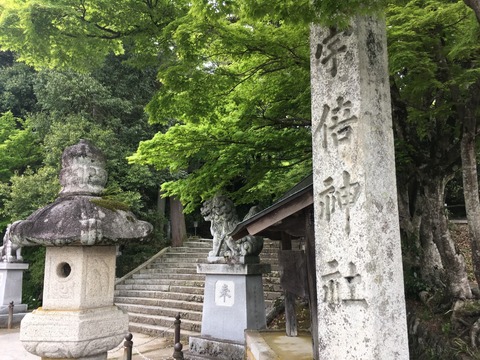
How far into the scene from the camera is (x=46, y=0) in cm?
762

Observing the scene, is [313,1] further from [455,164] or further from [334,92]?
[455,164]

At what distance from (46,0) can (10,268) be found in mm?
9682

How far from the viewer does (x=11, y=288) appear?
13492 millimetres

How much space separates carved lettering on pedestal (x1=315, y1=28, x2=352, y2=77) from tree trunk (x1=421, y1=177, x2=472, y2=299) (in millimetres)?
5573

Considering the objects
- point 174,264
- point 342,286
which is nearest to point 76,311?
point 342,286

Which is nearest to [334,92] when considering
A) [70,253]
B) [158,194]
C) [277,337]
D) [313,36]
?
[313,36]

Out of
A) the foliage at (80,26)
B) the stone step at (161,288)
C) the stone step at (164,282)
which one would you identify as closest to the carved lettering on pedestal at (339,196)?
the foliage at (80,26)

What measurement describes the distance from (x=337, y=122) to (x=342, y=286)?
1.66m

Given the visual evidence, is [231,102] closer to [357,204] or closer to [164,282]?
[357,204]

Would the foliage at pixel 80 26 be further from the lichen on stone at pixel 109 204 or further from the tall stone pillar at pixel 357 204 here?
the tall stone pillar at pixel 357 204

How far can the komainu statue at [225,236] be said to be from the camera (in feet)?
28.1

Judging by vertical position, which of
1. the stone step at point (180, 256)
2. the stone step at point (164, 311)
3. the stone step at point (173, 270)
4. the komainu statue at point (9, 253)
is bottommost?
the stone step at point (164, 311)

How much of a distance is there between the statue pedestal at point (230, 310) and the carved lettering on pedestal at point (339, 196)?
4556 mm

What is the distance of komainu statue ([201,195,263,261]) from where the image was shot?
8.55 m
